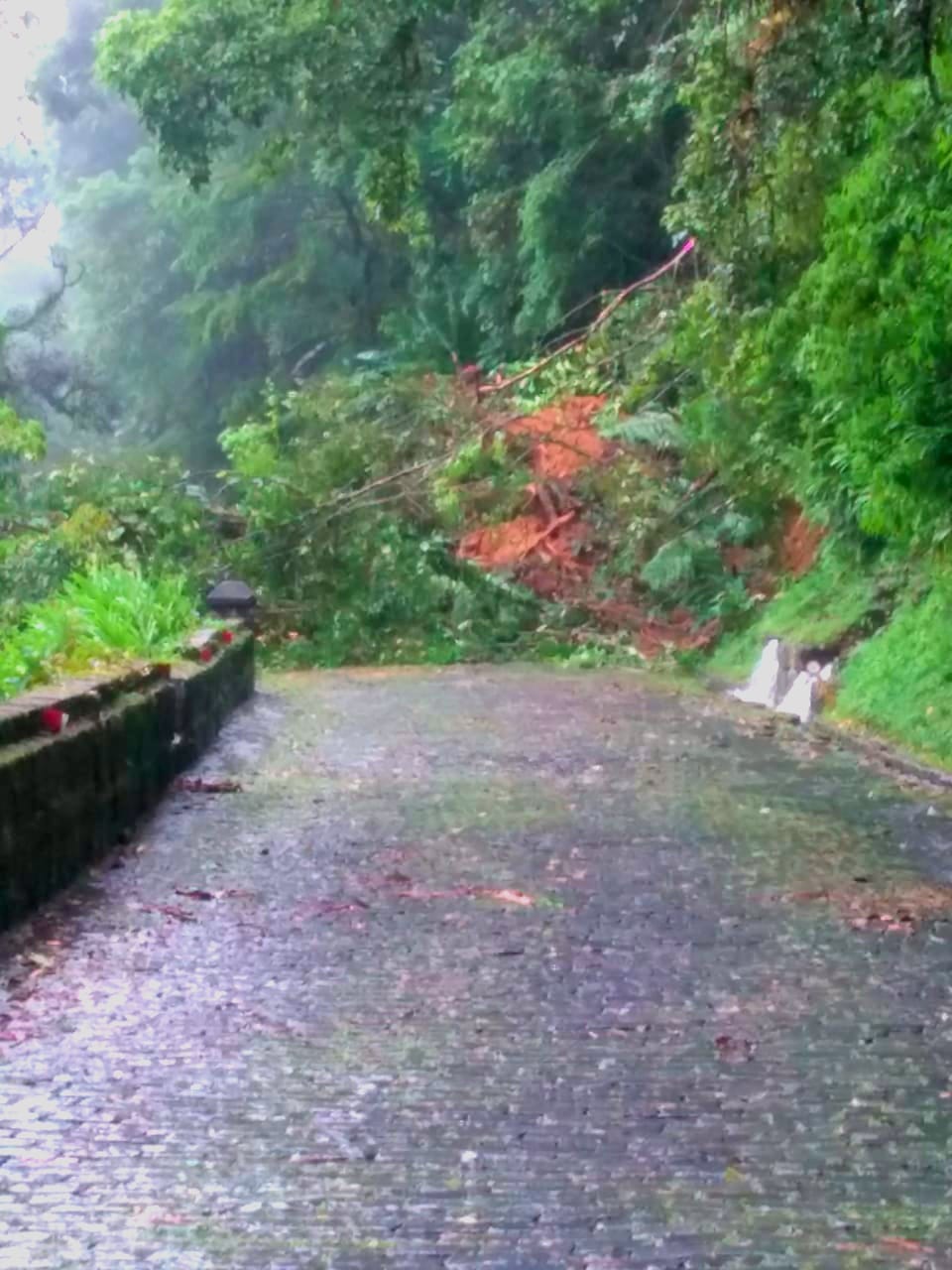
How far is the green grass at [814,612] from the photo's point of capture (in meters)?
18.4

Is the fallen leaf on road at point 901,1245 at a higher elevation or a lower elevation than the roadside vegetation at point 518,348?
lower

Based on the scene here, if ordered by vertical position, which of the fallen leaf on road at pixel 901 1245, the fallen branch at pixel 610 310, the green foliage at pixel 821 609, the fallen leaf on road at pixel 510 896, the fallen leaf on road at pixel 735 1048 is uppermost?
the fallen branch at pixel 610 310

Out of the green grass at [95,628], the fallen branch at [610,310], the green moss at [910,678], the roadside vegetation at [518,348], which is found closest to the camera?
the green grass at [95,628]

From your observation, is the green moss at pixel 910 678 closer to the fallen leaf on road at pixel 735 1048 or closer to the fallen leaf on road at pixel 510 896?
the fallen leaf on road at pixel 510 896

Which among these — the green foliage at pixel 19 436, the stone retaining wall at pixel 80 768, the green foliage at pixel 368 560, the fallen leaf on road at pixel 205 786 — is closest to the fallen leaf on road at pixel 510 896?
the stone retaining wall at pixel 80 768

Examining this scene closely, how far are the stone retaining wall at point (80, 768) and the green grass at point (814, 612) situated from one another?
7739mm

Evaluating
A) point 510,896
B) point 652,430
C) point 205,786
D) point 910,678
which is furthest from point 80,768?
point 652,430

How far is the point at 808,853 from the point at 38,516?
1469 cm

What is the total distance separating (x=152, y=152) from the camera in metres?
42.7

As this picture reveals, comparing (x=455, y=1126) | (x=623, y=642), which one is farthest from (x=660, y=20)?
(x=455, y=1126)

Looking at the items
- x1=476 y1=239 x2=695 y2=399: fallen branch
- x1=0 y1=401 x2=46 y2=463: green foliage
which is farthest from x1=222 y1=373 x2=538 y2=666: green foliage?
x1=0 y1=401 x2=46 y2=463: green foliage

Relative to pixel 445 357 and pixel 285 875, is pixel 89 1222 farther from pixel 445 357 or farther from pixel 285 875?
pixel 445 357

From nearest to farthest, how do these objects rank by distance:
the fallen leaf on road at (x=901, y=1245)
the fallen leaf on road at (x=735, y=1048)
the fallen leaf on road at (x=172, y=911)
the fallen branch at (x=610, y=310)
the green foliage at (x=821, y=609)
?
the fallen leaf on road at (x=901, y=1245) → the fallen leaf on road at (x=735, y=1048) → the fallen leaf on road at (x=172, y=911) → the green foliage at (x=821, y=609) → the fallen branch at (x=610, y=310)

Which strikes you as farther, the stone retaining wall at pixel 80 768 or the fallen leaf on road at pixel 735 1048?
the stone retaining wall at pixel 80 768
